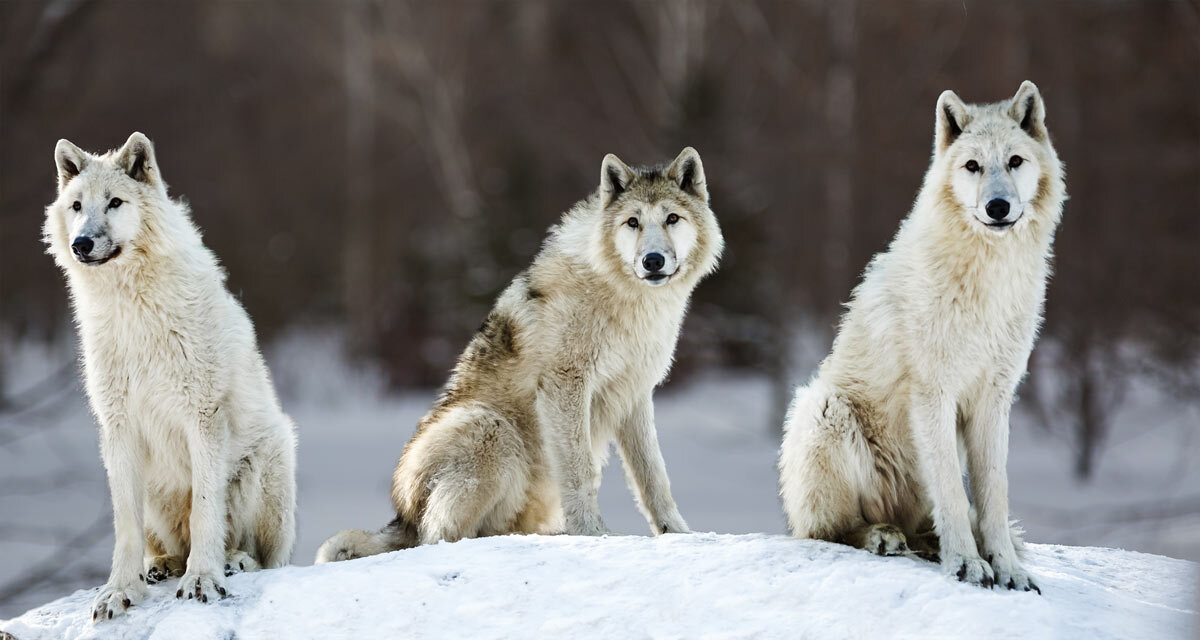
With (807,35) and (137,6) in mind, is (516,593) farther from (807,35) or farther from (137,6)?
(137,6)

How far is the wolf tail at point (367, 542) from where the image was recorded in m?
5.50

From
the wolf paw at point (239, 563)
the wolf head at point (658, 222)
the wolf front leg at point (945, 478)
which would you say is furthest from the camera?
the wolf head at point (658, 222)

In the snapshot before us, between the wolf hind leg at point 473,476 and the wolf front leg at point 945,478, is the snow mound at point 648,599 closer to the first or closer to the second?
the wolf front leg at point 945,478

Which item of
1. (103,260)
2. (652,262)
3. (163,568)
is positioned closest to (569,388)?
(652,262)

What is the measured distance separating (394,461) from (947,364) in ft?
42.8

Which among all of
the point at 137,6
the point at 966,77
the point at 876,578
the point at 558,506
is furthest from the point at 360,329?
the point at 876,578

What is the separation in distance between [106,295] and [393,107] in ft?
68.5

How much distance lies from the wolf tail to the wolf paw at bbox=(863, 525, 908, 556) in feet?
8.41

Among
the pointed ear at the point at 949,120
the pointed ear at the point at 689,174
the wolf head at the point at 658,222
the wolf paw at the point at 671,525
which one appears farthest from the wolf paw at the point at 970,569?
the pointed ear at the point at 689,174

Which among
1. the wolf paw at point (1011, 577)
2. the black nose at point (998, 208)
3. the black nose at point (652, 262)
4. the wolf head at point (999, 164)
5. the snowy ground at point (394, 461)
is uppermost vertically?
the snowy ground at point (394, 461)

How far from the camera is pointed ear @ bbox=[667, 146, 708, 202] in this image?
238 inches

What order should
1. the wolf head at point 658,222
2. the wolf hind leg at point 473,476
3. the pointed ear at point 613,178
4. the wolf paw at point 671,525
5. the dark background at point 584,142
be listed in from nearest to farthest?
the wolf hind leg at point 473,476 < the wolf head at point 658,222 < the wolf paw at point 671,525 < the pointed ear at point 613,178 < the dark background at point 584,142

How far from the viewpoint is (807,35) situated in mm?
20219

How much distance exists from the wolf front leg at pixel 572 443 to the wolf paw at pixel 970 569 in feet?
6.42
